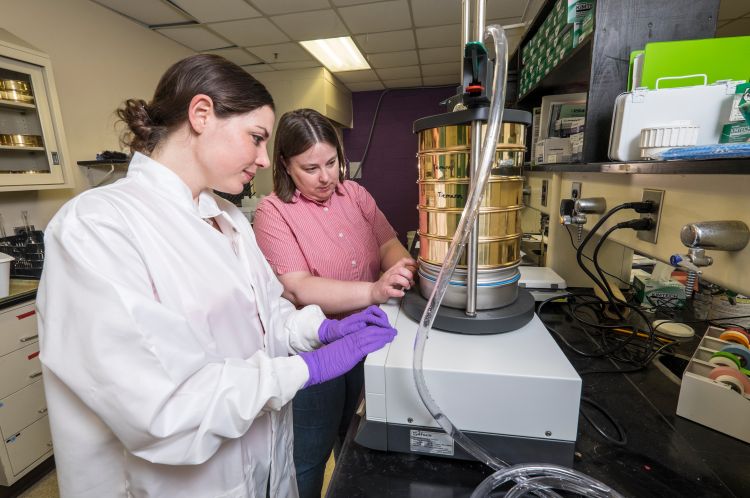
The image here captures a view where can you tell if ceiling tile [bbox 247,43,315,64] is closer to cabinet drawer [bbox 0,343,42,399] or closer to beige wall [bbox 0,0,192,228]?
beige wall [bbox 0,0,192,228]

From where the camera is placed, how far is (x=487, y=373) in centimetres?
55

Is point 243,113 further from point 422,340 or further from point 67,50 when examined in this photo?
point 67,50

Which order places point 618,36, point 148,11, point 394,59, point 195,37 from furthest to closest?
1. point 394,59
2. point 195,37
3. point 148,11
4. point 618,36

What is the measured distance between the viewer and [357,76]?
4.15 meters

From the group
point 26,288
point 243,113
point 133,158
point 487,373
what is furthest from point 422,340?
point 26,288

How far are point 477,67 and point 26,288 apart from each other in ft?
7.13

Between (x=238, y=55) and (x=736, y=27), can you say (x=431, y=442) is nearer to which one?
(x=238, y=55)

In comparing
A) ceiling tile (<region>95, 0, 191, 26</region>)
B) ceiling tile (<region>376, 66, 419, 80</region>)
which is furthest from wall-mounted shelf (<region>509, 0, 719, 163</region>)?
ceiling tile (<region>376, 66, 419, 80</region>)

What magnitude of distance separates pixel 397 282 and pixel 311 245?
393 mm

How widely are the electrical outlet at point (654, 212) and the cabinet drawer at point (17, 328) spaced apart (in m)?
2.35

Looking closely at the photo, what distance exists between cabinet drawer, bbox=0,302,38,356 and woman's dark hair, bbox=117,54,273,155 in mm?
1405

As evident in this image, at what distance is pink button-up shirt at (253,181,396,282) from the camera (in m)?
1.12

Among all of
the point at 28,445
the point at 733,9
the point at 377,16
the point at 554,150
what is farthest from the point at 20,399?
the point at 733,9

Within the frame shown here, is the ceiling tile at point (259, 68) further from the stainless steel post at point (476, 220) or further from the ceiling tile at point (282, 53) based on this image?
the stainless steel post at point (476, 220)
